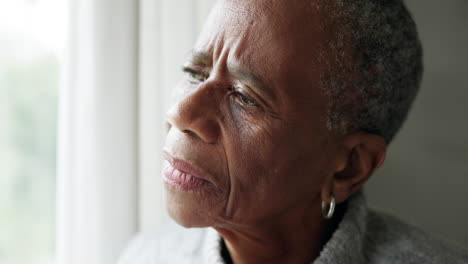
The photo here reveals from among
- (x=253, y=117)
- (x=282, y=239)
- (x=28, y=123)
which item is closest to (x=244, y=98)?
(x=253, y=117)

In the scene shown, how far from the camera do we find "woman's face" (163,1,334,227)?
3.02ft

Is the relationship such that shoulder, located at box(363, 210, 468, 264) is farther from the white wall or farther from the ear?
the white wall

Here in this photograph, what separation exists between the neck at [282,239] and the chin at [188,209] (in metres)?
0.12

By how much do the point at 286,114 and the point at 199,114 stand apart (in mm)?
194

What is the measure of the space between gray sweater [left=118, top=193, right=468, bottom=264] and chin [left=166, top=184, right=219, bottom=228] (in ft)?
0.63

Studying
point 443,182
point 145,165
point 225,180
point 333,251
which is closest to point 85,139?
point 145,165

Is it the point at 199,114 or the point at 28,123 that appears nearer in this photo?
the point at 199,114

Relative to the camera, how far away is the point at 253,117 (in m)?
0.95

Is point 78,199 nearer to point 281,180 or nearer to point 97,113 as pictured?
point 97,113

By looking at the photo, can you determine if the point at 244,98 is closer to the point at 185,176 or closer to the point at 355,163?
the point at 185,176

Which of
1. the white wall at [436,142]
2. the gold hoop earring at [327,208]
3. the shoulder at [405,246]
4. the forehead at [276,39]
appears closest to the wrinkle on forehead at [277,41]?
the forehead at [276,39]

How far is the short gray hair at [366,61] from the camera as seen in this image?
0.94m

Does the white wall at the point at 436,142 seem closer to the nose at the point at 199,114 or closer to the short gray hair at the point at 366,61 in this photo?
the short gray hair at the point at 366,61

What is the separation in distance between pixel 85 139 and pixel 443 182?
3.97ft
